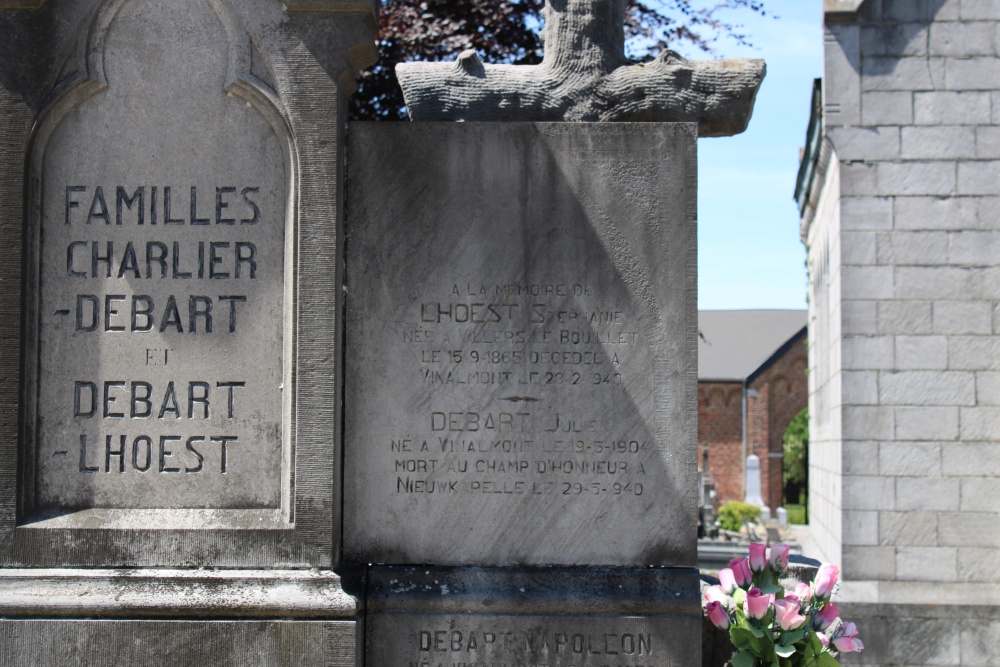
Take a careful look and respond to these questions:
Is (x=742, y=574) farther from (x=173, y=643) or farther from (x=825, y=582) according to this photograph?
(x=173, y=643)

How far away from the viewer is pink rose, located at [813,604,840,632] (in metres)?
4.33

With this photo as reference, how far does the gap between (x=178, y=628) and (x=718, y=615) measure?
1.99m

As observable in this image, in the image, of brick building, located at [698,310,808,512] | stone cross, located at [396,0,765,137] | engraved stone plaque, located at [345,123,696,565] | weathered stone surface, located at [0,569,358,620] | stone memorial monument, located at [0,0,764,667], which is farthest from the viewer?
brick building, located at [698,310,808,512]

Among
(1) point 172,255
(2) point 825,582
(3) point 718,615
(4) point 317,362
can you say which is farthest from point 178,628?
(2) point 825,582

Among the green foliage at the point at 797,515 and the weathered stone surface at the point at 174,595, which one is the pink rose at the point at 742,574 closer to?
the weathered stone surface at the point at 174,595

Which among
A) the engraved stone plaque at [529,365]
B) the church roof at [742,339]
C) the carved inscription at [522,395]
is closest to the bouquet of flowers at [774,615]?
the engraved stone plaque at [529,365]

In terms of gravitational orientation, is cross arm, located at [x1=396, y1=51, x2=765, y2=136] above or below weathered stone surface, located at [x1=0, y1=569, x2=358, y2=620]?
above

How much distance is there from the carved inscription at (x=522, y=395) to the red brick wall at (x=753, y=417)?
42.5 metres

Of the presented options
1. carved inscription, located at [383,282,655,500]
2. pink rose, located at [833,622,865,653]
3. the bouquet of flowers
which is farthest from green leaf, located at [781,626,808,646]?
carved inscription, located at [383,282,655,500]

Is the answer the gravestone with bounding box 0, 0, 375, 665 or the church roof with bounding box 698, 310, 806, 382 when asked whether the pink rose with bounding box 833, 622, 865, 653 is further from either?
the church roof with bounding box 698, 310, 806, 382

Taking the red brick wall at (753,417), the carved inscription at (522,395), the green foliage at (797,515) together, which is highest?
the carved inscription at (522,395)

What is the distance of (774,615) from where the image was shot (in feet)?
13.8

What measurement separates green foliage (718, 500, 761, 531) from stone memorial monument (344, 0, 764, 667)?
2578 cm

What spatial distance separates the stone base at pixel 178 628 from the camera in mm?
3902
